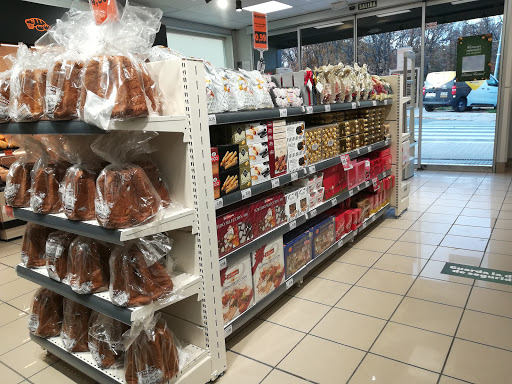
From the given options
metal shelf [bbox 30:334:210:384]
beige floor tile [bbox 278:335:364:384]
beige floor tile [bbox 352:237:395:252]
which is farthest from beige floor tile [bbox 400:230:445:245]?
metal shelf [bbox 30:334:210:384]

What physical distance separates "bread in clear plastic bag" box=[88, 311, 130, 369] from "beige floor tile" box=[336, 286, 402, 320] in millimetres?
1531

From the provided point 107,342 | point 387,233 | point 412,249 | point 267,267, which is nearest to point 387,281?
point 412,249

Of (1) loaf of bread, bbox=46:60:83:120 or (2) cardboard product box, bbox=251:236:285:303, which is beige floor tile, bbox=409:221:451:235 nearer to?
(2) cardboard product box, bbox=251:236:285:303

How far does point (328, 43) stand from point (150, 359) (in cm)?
887

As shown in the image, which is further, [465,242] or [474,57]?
[474,57]

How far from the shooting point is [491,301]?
277 cm

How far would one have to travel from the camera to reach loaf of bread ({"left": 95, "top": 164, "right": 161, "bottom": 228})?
1.66 metres

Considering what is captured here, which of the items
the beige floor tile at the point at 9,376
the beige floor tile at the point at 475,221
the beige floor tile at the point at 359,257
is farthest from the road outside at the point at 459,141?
the beige floor tile at the point at 9,376

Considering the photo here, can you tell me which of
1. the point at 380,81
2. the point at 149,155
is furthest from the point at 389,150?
the point at 149,155

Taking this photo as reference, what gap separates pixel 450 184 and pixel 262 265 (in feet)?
16.0

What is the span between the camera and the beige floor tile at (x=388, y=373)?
2.05 metres

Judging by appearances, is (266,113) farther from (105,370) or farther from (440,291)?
(440,291)

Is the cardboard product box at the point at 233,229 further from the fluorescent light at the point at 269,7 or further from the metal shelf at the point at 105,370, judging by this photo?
the fluorescent light at the point at 269,7

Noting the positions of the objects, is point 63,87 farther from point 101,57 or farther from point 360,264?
point 360,264
